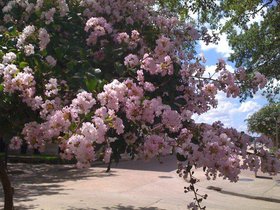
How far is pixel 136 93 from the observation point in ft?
10.6

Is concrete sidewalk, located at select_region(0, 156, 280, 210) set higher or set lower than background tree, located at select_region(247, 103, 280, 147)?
lower

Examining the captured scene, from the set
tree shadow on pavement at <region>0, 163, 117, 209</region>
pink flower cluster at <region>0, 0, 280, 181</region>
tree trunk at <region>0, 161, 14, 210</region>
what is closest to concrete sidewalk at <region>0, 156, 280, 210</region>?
tree shadow on pavement at <region>0, 163, 117, 209</region>

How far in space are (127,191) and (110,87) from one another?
1227 centimetres

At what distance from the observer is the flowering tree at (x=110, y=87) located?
2.97 meters

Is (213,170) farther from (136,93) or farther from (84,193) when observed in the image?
(84,193)

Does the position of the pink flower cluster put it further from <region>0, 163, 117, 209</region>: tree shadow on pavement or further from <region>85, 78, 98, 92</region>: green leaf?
<region>0, 163, 117, 209</region>: tree shadow on pavement

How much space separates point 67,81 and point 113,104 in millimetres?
960

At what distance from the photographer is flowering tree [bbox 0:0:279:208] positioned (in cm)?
297

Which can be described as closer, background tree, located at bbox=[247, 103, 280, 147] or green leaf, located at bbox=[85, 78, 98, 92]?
green leaf, located at bbox=[85, 78, 98, 92]

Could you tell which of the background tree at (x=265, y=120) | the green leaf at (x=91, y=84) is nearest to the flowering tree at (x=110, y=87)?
the green leaf at (x=91, y=84)

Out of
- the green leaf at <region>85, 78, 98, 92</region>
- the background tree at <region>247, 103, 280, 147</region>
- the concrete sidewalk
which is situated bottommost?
the concrete sidewalk

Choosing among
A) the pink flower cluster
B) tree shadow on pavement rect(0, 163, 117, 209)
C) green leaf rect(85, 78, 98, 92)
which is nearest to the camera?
the pink flower cluster

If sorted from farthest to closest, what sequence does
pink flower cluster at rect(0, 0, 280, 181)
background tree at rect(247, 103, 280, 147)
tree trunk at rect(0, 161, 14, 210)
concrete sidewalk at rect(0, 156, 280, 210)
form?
background tree at rect(247, 103, 280, 147) < concrete sidewalk at rect(0, 156, 280, 210) < tree trunk at rect(0, 161, 14, 210) < pink flower cluster at rect(0, 0, 280, 181)

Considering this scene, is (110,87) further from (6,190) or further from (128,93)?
(6,190)
